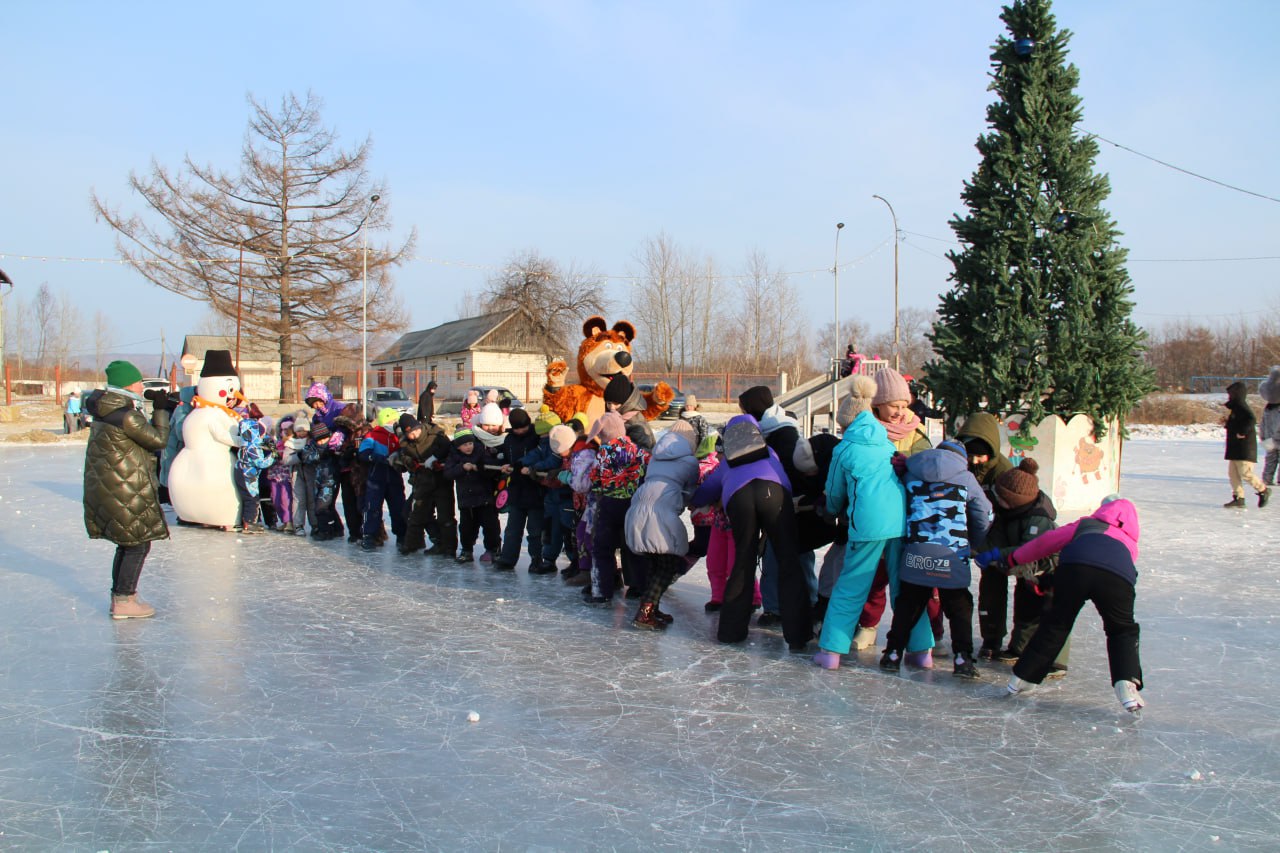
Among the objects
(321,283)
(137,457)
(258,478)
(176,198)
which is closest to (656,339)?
(321,283)

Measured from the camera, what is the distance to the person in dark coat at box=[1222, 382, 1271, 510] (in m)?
11.4

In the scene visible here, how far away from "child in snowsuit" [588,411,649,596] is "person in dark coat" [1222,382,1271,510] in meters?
8.80

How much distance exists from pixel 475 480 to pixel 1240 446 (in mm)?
9711

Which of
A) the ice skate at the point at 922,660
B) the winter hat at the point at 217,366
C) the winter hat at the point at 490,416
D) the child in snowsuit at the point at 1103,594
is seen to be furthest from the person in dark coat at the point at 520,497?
the child in snowsuit at the point at 1103,594

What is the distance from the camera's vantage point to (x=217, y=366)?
31.6 ft

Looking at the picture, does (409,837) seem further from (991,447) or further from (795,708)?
(991,447)

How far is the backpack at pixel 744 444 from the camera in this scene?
553 cm

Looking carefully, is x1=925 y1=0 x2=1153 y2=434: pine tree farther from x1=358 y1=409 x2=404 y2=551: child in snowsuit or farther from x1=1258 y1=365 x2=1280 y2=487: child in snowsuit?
x1=358 y1=409 x2=404 y2=551: child in snowsuit

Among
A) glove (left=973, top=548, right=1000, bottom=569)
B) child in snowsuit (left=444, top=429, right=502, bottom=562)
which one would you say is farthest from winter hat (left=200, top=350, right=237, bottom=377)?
glove (left=973, top=548, right=1000, bottom=569)

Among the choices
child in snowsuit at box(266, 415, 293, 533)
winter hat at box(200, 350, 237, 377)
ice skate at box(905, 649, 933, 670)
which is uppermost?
winter hat at box(200, 350, 237, 377)

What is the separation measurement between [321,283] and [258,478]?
90.7 ft

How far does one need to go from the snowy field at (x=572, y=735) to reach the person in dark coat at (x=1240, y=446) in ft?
17.5

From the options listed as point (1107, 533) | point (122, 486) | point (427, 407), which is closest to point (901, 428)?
point (1107, 533)

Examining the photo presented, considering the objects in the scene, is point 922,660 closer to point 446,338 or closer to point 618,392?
point 618,392
